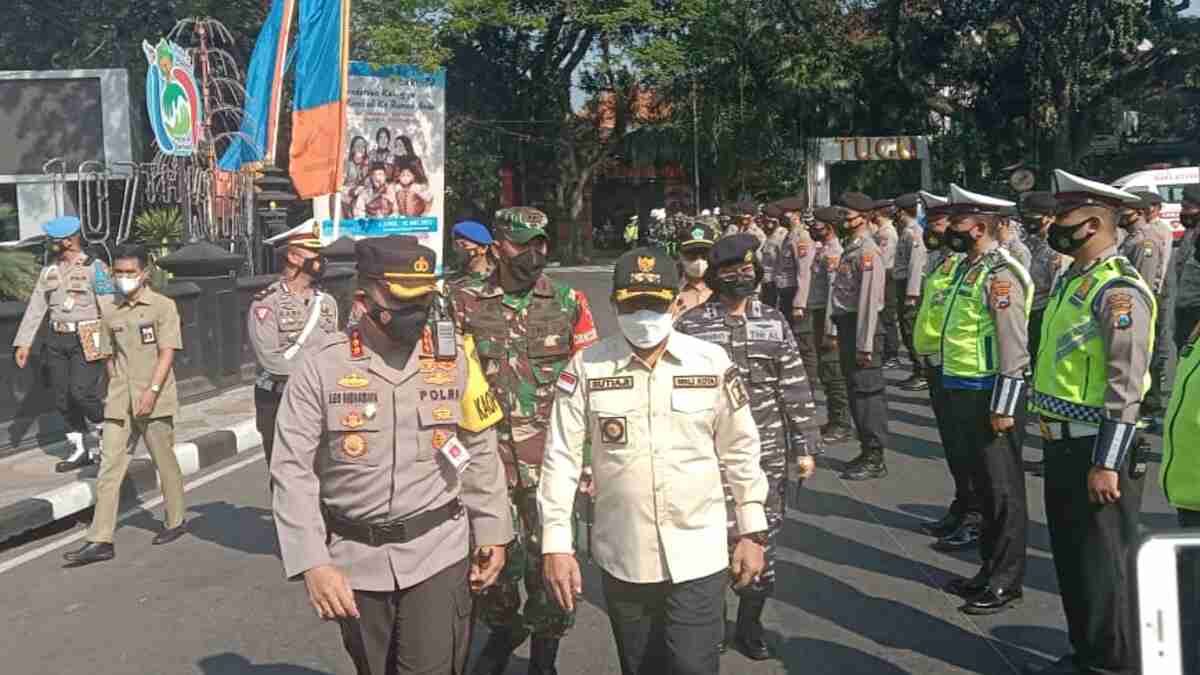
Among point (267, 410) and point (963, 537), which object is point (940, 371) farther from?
point (267, 410)

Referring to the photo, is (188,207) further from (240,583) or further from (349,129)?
(240,583)

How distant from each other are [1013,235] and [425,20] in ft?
76.1

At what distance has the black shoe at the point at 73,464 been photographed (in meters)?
8.94

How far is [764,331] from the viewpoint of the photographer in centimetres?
490

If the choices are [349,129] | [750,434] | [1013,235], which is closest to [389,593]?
[750,434]

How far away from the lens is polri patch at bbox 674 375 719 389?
3385 millimetres

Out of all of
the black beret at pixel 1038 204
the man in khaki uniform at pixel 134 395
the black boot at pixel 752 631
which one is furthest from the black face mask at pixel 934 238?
the man in khaki uniform at pixel 134 395

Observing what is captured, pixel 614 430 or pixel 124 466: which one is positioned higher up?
pixel 614 430

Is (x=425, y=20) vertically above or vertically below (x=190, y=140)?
above

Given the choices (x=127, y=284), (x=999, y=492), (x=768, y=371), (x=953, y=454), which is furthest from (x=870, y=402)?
(x=127, y=284)

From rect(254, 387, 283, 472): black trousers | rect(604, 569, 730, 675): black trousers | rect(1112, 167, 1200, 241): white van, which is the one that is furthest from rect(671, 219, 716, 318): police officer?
rect(1112, 167, 1200, 241): white van

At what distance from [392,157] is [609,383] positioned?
16.4 metres

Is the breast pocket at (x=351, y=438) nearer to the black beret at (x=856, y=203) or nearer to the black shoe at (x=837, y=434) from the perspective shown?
the black shoe at (x=837, y=434)

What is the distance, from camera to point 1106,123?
31.5 meters
